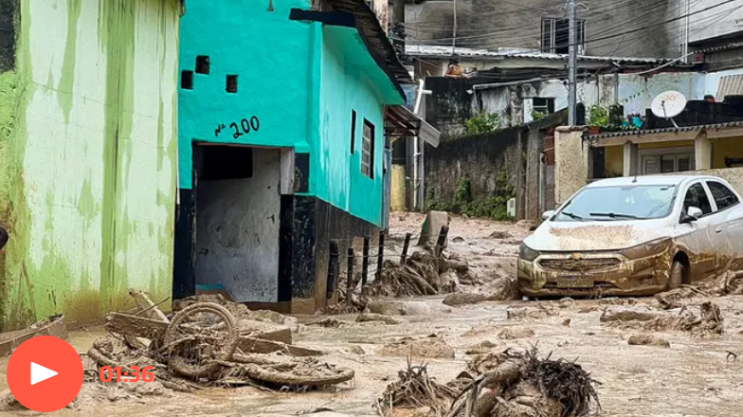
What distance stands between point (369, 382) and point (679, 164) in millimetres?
23558

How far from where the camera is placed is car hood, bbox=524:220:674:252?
12.8m

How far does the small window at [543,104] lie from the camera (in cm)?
3872

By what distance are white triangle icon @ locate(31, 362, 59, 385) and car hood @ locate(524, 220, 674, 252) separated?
8381 mm

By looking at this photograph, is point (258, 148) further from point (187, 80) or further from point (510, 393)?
point (510, 393)

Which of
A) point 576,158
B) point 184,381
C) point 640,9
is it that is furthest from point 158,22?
point 640,9

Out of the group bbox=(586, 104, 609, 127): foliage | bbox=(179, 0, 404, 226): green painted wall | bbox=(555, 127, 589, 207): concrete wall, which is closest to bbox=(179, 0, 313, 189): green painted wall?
bbox=(179, 0, 404, 226): green painted wall

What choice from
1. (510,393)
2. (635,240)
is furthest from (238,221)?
(510,393)

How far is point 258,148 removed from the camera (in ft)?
45.7

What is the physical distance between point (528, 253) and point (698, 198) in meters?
2.66

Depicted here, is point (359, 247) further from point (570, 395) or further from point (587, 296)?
point (570, 395)

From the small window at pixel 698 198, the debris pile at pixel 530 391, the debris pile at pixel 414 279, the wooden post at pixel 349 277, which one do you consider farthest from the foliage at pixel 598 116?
the debris pile at pixel 530 391

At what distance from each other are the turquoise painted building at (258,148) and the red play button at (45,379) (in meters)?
6.56

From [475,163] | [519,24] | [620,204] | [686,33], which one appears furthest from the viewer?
[519,24]

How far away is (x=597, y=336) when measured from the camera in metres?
9.43
